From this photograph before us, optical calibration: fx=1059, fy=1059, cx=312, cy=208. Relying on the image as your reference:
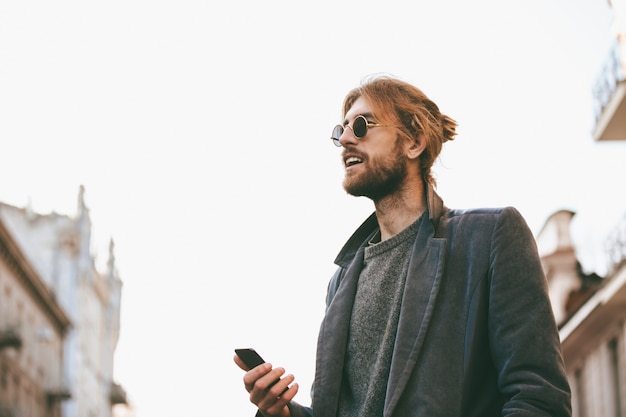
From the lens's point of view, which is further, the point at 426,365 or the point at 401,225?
the point at 401,225

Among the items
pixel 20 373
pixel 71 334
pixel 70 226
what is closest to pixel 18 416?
pixel 20 373

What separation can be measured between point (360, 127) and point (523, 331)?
98 cm

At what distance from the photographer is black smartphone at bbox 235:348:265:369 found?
3.35m

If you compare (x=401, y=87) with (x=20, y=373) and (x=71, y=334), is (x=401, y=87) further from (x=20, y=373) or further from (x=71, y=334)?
(x=71, y=334)

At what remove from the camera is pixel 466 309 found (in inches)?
124

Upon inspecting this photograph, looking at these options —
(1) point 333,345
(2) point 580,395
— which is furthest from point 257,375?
(2) point 580,395

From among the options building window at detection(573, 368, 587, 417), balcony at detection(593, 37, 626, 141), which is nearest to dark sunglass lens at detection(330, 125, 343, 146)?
balcony at detection(593, 37, 626, 141)

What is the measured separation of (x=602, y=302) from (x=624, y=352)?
1.25m

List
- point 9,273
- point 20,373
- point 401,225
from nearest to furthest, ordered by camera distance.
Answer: point 401,225 < point 9,273 < point 20,373

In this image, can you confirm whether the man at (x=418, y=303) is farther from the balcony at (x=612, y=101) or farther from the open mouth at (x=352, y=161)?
the balcony at (x=612, y=101)

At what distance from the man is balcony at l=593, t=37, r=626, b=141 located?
1684 centimetres

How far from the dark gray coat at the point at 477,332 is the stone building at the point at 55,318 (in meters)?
37.7

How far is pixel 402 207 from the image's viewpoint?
3.59 metres

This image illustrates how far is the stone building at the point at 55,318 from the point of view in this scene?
43.5m
